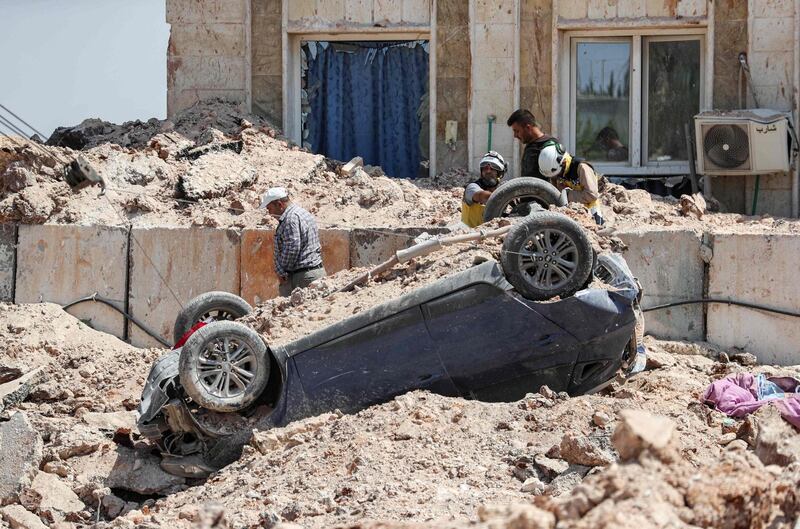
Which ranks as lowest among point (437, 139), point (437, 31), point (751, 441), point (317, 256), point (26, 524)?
point (26, 524)

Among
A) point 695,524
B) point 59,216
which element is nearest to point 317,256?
point 59,216

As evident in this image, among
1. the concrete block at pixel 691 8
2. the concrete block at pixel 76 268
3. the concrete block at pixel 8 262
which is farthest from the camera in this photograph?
the concrete block at pixel 691 8

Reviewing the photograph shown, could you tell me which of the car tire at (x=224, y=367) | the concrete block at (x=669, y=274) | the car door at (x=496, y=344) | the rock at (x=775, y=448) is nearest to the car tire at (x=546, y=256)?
the car door at (x=496, y=344)

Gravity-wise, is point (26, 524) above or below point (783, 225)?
below

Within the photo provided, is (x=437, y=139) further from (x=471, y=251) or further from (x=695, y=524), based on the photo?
(x=695, y=524)

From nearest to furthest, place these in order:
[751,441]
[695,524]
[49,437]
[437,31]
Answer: [695,524]
[751,441]
[49,437]
[437,31]

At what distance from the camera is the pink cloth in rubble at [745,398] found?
355 inches

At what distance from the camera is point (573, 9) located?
585 inches

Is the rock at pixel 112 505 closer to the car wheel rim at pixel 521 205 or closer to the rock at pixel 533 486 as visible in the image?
the rock at pixel 533 486

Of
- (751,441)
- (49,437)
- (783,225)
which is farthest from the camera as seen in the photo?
(783,225)

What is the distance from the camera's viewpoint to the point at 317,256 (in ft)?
38.9

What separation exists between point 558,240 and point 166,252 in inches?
217

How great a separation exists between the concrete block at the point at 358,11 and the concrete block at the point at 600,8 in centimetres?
231

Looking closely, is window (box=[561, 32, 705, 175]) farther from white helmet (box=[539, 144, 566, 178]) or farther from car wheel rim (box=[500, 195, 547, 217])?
car wheel rim (box=[500, 195, 547, 217])
